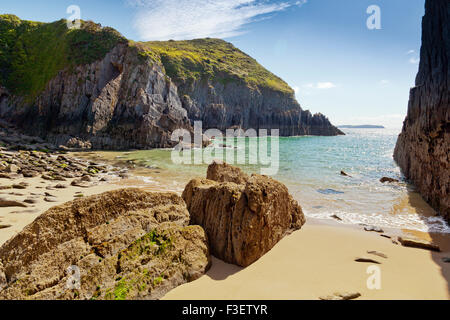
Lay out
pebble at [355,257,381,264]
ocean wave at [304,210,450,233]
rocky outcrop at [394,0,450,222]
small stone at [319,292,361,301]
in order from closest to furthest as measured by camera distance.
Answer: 1. small stone at [319,292,361,301]
2. pebble at [355,257,381,264]
3. ocean wave at [304,210,450,233]
4. rocky outcrop at [394,0,450,222]

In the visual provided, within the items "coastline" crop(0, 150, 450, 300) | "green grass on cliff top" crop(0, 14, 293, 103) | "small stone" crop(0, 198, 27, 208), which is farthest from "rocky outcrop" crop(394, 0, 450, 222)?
"green grass on cliff top" crop(0, 14, 293, 103)

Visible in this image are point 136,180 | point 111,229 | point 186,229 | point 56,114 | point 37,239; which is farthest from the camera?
point 56,114

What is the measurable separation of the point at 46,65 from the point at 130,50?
14912 millimetres

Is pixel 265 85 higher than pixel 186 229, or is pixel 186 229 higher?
pixel 265 85

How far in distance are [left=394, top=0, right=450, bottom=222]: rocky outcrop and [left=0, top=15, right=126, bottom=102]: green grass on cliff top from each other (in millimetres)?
44819

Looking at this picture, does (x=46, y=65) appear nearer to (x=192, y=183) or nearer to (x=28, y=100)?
(x=28, y=100)

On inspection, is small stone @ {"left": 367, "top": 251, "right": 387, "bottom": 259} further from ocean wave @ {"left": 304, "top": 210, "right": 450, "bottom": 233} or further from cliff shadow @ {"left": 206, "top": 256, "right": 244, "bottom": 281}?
cliff shadow @ {"left": 206, "top": 256, "right": 244, "bottom": 281}

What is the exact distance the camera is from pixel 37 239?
404 cm

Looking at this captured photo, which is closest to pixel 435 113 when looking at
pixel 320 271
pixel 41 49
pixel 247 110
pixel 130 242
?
pixel 320 271

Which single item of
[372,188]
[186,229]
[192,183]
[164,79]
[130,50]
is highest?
[130,50]

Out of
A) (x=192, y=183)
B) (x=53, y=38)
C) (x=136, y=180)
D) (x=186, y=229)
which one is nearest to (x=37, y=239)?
(x=186, y=229)

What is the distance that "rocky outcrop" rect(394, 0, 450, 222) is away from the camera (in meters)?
10.0

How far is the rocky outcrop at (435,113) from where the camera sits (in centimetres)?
1005

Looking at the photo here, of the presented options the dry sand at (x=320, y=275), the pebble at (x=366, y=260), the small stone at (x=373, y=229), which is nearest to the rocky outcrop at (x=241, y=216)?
the dry sand at (x=320, y=275)
